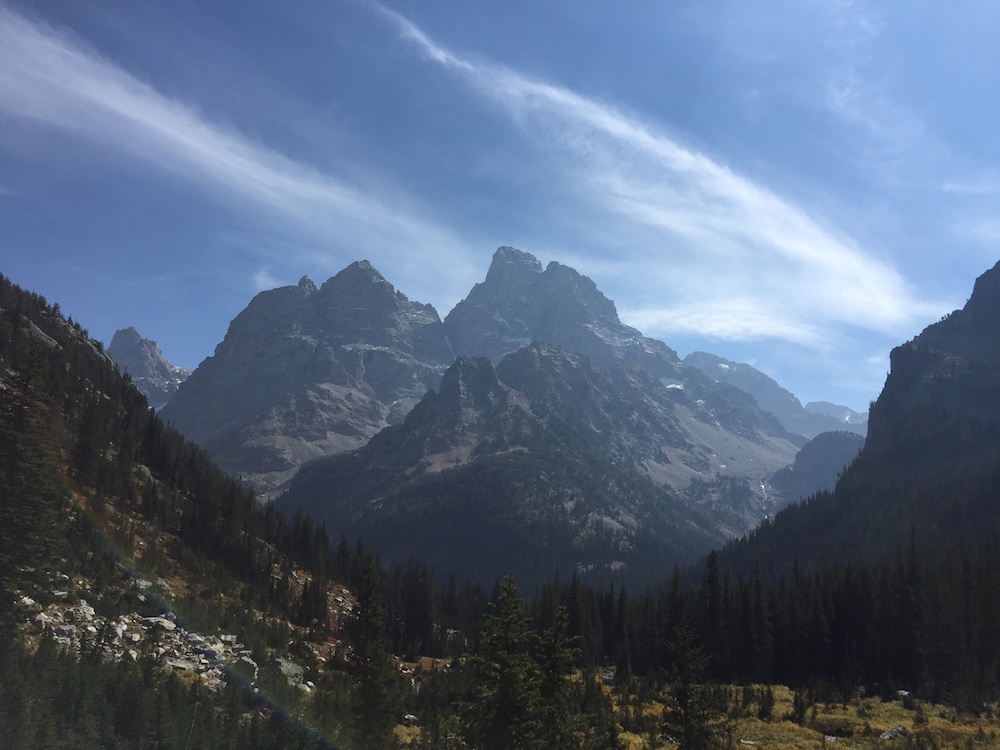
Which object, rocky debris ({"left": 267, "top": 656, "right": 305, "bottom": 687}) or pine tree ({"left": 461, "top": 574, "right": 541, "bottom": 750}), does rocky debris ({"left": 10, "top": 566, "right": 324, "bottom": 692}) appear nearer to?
rocky debris ({"left": 267, "top": 656, "right": 305, "bottom": 687})

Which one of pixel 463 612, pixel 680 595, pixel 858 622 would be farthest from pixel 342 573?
pixel 858 622

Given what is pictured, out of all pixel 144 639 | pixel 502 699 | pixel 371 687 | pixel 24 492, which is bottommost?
pixel 371 687

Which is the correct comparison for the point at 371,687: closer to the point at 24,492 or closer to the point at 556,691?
the point at 556,691

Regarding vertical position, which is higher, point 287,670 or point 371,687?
point 371,687

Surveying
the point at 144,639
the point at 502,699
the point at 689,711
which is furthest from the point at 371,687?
the point at 144,639

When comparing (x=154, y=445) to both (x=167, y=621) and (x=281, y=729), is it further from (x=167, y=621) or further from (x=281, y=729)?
(x=281, y=729)

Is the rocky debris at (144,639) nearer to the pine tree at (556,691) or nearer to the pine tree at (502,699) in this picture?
the pine tree at (502,699)

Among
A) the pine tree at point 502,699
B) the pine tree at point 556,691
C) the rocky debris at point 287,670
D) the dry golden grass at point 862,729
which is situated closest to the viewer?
the pine tree at point 502,699

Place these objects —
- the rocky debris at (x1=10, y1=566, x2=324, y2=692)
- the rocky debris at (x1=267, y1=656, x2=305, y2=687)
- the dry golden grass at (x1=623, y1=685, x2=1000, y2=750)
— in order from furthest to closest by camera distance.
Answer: the rocky debris at (x1=267, y1=656, x2=305, y2=687) < the rocky debris at (x1=10, y1=566, x2=324, y2=692) < the dry golden grass at (x1=623, y1=685, x2=1000, y2=750)

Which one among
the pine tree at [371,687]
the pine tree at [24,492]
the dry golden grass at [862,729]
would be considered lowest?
the dry golden grass at [862,729]

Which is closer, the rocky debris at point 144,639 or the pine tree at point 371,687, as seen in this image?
the pine tree at point 371,687

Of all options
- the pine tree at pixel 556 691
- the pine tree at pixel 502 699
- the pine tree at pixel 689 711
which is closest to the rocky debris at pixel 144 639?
the pine tree at pixel 502 699

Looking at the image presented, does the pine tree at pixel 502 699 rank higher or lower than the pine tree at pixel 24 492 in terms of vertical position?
lower

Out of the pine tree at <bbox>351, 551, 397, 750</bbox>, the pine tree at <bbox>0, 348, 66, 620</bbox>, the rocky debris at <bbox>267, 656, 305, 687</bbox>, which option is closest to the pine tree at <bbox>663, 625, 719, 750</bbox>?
the pine tree at <bbox>351, 551, 397, 750</bbox>
